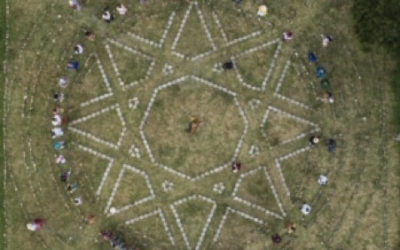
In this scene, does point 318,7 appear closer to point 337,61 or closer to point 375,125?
point 337,61

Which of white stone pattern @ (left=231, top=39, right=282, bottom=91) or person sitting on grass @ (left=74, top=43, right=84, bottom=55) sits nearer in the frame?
person sitting on grass @ (left=74, top=43, right=84, bottom=55)

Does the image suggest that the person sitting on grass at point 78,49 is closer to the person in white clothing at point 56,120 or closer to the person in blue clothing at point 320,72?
the person in white clothing at point 56,120

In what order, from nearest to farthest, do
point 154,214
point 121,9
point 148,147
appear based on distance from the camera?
point 121,9
point 148,147
point 154,214

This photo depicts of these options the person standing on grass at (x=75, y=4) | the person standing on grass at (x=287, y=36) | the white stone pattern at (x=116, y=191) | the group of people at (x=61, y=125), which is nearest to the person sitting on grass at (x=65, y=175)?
the group of people at (x=61, y=125)

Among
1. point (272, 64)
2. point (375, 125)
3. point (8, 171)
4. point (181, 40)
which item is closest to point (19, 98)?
point (8, 171)

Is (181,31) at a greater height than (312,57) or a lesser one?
greater

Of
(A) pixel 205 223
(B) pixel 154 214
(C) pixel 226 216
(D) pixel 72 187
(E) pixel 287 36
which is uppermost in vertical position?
(E) pixel 287 36

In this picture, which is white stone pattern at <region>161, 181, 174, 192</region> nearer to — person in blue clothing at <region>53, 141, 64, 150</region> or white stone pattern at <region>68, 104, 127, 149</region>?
white stone pattern at <region>68, 104, 127, 149</region>

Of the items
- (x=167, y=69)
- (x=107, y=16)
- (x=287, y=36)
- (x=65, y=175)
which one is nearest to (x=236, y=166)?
(x=167, y=69)

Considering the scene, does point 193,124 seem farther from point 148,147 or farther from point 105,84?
point 105,84

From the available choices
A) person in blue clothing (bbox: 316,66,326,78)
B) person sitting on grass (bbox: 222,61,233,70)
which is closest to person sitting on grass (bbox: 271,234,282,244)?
person in blue clothing (bbox: 316,66,326,78)
